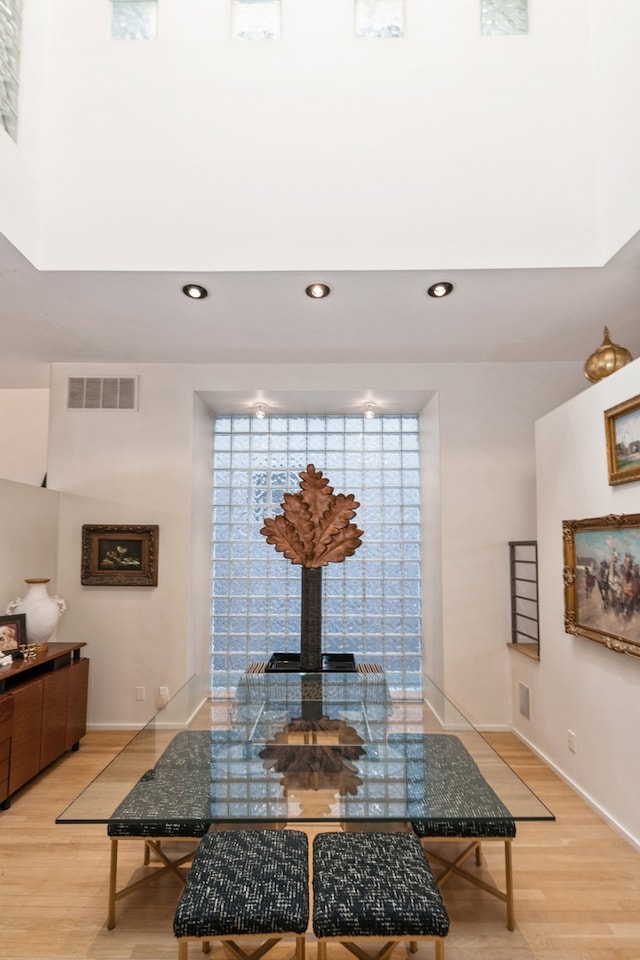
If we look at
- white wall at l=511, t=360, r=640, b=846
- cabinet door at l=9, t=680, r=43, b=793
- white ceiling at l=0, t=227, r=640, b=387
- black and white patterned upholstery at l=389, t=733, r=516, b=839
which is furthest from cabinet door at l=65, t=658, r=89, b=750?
white wall at l=511, t=360, r=640, b=846

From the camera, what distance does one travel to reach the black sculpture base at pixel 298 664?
3855mm

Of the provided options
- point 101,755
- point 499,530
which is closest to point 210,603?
point 101,755

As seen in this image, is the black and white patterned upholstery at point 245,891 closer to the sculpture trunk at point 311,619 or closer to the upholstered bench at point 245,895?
the upholstered bench at point 245,895

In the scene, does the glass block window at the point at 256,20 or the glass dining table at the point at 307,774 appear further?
the glass block window at the point at 256,20

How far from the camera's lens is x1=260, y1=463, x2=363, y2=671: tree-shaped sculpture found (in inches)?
140

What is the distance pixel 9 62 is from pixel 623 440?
11.8ft

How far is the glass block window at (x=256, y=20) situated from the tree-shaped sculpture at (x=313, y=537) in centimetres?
239

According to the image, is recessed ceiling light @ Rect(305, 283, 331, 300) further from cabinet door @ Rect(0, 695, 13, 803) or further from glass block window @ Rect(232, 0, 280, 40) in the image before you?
cabinet door @ Rect(0, 695, 13, 803)

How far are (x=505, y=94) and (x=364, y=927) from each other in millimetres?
3722

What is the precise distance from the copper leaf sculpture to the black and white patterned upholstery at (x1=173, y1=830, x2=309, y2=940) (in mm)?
1775

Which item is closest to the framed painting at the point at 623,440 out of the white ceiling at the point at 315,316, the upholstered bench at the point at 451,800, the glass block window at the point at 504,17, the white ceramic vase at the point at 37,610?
the white ceiling at the point at 315,316

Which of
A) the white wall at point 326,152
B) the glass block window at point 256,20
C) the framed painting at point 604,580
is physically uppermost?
the glass block window at point 256,20

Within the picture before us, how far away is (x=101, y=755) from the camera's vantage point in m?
4.06

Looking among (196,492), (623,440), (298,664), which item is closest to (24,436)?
(196,492)
